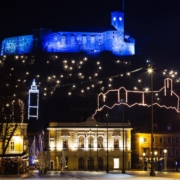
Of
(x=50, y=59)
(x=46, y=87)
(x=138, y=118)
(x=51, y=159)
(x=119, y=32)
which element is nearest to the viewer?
(x=51, y=159)

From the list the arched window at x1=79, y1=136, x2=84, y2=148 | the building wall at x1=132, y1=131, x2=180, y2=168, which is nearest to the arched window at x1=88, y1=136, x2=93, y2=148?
the arched window at x1=79, y1=136, x2=84, y2=148

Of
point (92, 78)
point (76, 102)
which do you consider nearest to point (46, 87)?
point (76, 102)

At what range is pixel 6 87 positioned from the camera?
45.5 metres

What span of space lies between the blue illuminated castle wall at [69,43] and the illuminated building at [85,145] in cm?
7598

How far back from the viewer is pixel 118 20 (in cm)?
18362

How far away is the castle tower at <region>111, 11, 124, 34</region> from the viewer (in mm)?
180050

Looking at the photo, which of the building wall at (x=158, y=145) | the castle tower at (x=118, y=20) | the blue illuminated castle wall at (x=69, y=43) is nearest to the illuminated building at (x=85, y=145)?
the building wall at (x=158, y=145)

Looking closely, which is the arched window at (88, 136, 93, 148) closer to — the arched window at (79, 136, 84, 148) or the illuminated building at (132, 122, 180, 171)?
the arched window at (79, 136, 84, 148)

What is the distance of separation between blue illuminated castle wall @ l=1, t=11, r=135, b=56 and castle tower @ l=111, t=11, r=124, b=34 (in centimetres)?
1000

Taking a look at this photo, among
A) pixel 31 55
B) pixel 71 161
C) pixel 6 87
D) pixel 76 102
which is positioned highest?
pixel 31 55

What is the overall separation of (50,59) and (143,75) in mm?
33097

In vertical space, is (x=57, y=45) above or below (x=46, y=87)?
above

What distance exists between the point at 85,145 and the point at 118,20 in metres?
103

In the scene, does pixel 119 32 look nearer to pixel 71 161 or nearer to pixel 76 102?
pixel 76 102
